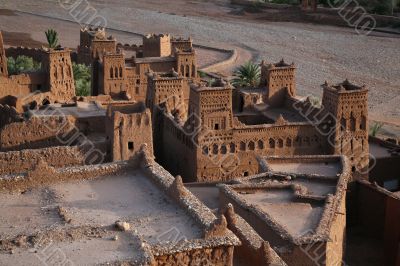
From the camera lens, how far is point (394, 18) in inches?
3123

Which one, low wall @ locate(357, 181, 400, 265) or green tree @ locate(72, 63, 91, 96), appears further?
green tree @ locate(72, 63, 91, 96)

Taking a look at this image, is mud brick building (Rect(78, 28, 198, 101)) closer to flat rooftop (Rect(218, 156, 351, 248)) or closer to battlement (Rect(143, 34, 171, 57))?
battlement (Rect(143, 34, 171, 57))

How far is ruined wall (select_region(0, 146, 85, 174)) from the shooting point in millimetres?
19844

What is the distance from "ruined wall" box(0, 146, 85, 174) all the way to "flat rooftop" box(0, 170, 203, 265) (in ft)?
13.6

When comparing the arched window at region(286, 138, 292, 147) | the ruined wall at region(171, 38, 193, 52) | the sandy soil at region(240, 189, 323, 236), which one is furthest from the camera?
the ruined wall at region(171, 38, 193, 52)

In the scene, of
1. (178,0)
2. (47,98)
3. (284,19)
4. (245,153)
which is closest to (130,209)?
(245,153)

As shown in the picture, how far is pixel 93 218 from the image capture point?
46.0ft

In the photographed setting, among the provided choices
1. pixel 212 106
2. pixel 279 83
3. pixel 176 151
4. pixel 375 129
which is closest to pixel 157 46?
pixel 279 83

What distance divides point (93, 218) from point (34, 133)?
11.3 metres

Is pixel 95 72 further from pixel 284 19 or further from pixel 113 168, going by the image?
pixel 284 19

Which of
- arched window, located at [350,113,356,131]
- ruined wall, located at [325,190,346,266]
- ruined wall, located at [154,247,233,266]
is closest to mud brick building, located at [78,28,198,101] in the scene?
arched window, located at [350,113,356,131]

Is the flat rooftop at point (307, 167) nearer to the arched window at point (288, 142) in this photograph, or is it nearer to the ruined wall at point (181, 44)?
the arched window at point (288, 142)

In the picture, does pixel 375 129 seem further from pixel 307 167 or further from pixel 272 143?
pixel 307 167

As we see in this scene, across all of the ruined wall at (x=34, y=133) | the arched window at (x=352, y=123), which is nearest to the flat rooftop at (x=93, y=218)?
the ruined wall at (x=34, y=133)
